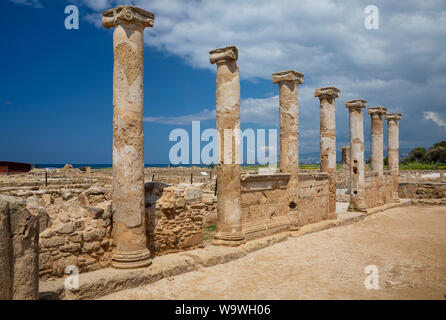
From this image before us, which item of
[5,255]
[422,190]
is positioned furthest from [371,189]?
[5,255]

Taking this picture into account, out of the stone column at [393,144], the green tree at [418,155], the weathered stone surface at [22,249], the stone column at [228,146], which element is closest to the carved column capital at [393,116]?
the stone column at [393,144]

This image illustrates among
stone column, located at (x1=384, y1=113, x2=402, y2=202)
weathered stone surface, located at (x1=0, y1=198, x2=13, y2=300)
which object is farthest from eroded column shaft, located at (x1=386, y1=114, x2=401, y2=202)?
weathered stone surface, located at (x1=0, y1=198, x2=13, y2=300)

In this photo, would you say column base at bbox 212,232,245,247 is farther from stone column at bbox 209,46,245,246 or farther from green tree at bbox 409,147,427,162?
green tree at bbox 409,147,427,162

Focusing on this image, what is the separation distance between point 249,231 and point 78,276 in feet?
13.8

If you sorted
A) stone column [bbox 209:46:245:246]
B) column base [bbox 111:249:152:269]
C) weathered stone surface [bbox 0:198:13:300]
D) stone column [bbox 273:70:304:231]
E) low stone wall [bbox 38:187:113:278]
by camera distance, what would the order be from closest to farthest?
weathered stone surface [bbox 0:198:13:300], low stone wall [bbox 38:187:113:278], column base [bbox 111:249:152:269], stone column [bbox 209:46:245:246], stone column [bbox 273:70:304:231]

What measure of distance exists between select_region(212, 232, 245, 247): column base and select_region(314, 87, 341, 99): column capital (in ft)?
22.0

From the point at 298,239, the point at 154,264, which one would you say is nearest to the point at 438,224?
the point at 298,239

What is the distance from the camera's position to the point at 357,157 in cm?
1454

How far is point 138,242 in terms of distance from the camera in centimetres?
598

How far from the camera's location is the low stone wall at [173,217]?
21.8 feet

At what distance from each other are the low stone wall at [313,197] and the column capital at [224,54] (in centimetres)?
431

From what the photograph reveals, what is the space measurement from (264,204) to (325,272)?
9.79 ft

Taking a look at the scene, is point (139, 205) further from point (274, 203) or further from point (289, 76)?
point (289, 76)

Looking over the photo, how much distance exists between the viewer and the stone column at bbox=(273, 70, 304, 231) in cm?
1009
